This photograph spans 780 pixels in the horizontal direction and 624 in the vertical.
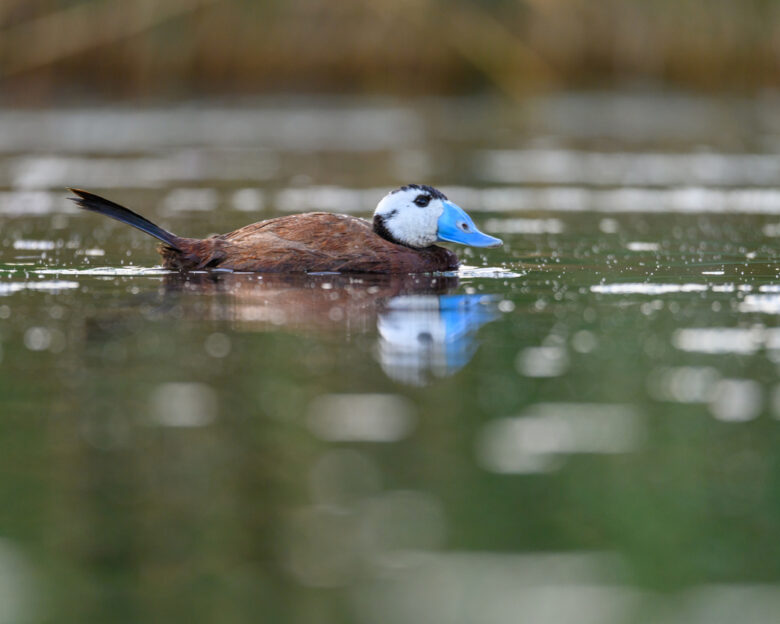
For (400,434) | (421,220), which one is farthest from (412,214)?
(400,434)

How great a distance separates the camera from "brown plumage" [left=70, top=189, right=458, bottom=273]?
894cm

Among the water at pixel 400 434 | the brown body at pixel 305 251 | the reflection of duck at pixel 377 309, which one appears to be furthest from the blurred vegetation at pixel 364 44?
the reflection of duck at pixel 377 309

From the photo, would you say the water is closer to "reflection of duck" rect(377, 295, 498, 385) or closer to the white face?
"reflection of duck" rect(377, 295, 498, 385)

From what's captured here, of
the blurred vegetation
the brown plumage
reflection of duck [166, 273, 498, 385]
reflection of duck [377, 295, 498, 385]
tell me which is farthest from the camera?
the blurred vegetation

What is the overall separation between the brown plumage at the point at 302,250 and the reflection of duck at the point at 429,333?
3.21ft

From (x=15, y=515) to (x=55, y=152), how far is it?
14.4m

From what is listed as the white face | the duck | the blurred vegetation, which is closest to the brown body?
the duck

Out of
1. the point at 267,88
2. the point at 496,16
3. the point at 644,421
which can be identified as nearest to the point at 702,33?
the point at 496,16

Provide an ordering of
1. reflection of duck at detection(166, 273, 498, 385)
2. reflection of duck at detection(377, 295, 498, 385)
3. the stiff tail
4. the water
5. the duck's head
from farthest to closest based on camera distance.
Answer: the duck's head
the stiff tail
reflection of duck at detection(166, 273, 498, 385)
reflection of duck at detection(377, 295, 498, 385)
the water

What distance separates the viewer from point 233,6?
2381 centimetres

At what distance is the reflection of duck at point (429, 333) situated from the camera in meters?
6.11

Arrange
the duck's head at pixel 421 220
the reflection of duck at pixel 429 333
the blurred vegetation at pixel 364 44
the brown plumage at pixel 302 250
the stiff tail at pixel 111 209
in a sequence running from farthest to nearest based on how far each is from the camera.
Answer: the blurred vegetation at pixel 364 44 < the duck's head at pixel 421 220 < the brown plumage at pixel 302 250 < the stiff tail at pixel 111 209 < the reflection of duck at pixel 429 333

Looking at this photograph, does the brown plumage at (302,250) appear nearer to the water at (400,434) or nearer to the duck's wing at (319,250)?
the duck's wing at (319,250)

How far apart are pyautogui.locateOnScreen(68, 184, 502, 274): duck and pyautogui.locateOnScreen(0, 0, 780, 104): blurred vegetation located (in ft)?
49.1
